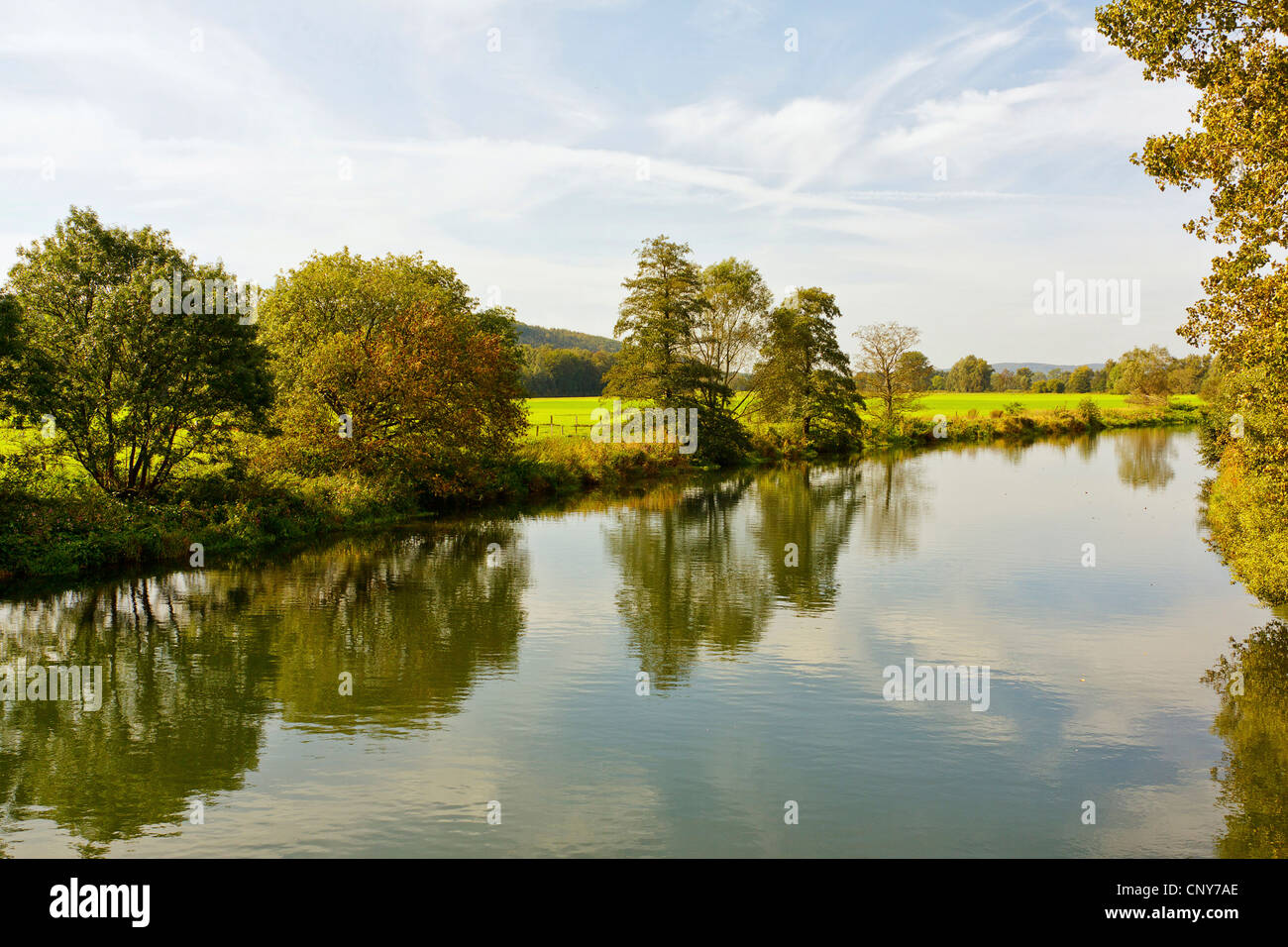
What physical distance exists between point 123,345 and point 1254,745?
86.5 feet

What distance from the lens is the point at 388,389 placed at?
3206 centimetres

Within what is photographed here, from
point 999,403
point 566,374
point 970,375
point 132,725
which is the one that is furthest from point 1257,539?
point 970,375

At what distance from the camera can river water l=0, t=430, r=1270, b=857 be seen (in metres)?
9.13

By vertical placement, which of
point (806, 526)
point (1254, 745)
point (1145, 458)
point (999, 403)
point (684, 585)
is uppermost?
point (999, 403)

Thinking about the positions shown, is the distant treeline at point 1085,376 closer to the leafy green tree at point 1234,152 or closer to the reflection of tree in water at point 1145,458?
the reflection of tree in water at point 1145,458

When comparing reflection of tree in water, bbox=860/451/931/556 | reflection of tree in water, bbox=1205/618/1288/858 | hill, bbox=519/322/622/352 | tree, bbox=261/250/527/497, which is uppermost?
hill, bbox=519/322/622/352

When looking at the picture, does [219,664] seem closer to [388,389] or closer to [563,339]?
[388,389]

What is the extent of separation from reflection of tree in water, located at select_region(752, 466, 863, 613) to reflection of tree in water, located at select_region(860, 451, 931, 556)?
72cm

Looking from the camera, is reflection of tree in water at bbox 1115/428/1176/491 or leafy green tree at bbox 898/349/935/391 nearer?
reflection of tree in water at bbox 1115/428/1176/491

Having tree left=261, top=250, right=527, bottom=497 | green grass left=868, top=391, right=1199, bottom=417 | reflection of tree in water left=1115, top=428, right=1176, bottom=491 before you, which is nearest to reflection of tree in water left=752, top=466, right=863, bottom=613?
tree left=261, top=250, right=527, bottom=497

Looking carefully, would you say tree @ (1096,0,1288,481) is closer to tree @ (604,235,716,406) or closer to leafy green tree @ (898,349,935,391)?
tree @ (604,235,716,406)

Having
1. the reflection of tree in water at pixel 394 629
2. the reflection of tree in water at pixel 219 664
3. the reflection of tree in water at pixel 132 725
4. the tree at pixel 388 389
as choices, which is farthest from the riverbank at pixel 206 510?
the reflection of tree in water at pixel 132 725

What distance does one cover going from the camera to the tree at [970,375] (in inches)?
6629
